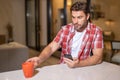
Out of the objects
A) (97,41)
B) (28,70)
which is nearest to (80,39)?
(97,41)

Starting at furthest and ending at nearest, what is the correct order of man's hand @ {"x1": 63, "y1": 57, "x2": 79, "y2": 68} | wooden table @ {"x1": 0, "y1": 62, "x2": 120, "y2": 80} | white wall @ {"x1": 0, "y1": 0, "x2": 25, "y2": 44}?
1. white wall @ {"x1": 0, "y1": 0, "x2": 25, "y2": 44}
2. man's hand @ {"x1": 63, "y1": 57, "x2": 79, "y2": 68}
3. wooden table @ {"x1": 0, "y1": 62, "x2": 120, "y2": 80}

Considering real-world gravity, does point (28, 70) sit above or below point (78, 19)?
below

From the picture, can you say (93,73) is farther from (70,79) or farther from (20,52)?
(20,52)

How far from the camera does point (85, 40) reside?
1773mm

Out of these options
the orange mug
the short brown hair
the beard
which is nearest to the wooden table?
the orange mug

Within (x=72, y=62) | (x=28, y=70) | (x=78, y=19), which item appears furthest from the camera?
(x=78, y=19)

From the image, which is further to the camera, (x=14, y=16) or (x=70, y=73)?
(x=14, y=16)

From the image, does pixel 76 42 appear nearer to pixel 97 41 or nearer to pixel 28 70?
pixel 97 41

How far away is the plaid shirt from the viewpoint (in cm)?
176

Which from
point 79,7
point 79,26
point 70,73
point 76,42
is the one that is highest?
point 79,7

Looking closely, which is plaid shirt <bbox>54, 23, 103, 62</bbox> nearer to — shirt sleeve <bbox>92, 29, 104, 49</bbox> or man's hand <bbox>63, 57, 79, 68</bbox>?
shirt sleeve <bbox>92, 29, 104, 49</bbox>

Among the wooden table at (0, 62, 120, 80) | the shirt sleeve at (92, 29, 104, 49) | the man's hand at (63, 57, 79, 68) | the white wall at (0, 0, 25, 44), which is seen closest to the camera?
the wooden table at (0, 62, 120, 80)

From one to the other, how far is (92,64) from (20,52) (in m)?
2.22

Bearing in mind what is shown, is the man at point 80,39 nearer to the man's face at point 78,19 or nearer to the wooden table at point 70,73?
the man's face at point 78,19
